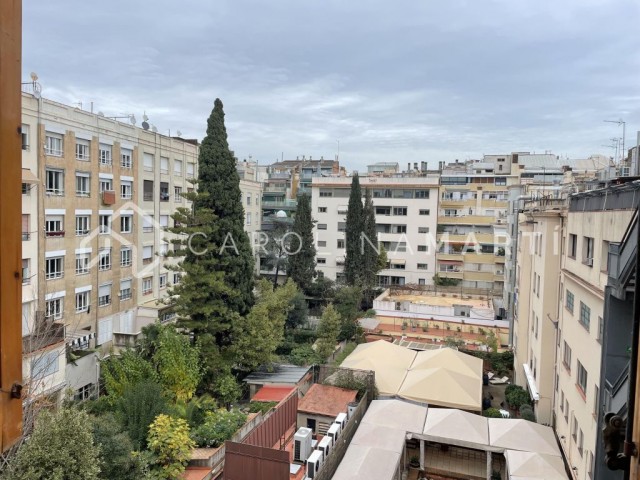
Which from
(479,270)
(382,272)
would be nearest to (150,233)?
(382,272)

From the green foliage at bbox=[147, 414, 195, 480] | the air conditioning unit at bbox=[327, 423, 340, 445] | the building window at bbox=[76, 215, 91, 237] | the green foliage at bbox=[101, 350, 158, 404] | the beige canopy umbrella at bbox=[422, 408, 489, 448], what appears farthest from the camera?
the building window at bbox=[76, 215, 91, 237]

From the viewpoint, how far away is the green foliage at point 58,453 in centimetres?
755

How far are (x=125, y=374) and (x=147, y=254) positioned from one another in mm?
10538

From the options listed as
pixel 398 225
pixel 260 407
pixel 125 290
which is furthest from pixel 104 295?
pixel 398 225

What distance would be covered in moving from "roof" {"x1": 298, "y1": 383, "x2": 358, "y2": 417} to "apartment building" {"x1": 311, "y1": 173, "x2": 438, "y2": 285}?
25002mm

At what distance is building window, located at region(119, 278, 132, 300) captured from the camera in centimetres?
2294

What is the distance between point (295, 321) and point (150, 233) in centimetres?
1009

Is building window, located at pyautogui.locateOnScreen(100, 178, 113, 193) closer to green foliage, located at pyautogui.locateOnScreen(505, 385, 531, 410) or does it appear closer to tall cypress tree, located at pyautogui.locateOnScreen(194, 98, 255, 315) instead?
tall cypress tree, located at pyautogui.locateOnScreen(194, 98, 255, 315)

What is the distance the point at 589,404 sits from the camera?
1024 cm

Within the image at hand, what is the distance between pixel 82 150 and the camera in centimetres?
2006

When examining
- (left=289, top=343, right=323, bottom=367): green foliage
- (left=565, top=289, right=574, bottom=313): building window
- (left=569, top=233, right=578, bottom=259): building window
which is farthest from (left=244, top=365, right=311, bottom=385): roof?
(left=569, top=233, right=578, bottom=259): building window

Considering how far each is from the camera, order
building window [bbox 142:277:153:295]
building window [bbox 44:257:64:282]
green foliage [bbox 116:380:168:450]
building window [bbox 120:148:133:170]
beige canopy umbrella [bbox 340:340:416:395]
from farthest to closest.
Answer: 1. building window [bbox 142:277:153:295]
2. building window [bbox 120:148:133:170]
3. building window [bbox 44:257:64:282]
4. beige canopy umbrella [bbox 340:340:416:395]
5. green foliage [bbox 116:380:168:450]

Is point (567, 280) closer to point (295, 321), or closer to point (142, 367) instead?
point (142, 367)

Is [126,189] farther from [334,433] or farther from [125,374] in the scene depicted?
[334,433]
